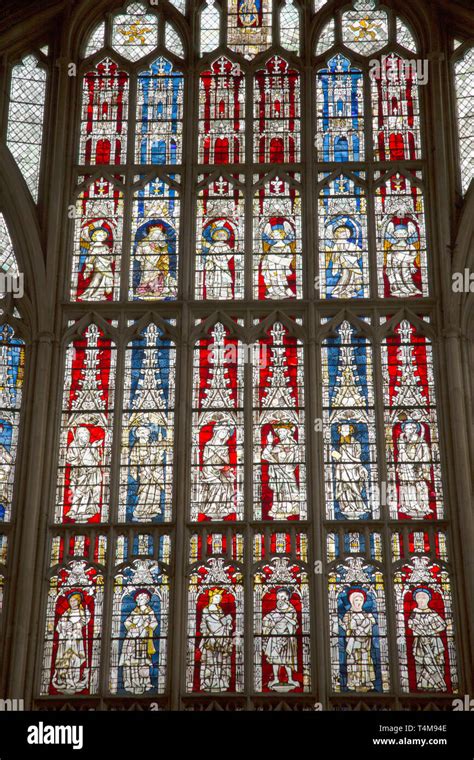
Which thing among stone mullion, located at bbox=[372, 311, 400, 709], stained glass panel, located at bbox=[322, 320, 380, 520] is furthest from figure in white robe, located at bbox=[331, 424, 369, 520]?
stone mullion, located at bbox=[372, 311, 400, 709]

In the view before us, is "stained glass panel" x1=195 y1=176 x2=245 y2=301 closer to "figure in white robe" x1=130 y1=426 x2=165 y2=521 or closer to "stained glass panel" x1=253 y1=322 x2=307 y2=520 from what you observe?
"stained glass panel" x1=253 y1=322 x2=307 y2=520

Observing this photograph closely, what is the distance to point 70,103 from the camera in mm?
18953

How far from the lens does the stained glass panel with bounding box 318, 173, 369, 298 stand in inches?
703

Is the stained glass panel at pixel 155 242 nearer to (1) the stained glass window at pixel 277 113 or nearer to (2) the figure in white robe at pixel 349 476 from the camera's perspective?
(1) the stained glass window at pixel 277 113

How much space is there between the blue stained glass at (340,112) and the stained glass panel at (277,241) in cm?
68

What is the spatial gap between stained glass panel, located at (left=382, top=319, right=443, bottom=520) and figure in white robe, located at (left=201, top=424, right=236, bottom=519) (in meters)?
1.86

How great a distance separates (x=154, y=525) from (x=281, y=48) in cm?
693

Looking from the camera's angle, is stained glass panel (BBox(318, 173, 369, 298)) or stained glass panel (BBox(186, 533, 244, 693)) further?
stained glass panel (BBox(318, 173, 369, 298))

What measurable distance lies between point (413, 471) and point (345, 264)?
2.86 meters

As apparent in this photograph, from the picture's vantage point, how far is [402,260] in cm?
1797

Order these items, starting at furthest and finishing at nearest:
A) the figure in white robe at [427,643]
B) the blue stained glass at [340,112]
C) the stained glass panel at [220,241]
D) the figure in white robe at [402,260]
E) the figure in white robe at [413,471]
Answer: the blue stained glass at [340,112], the stained glass panel at [220,241], the figure in white robe at [402,260], the figure in white robe at [413,471], the figure in white robe at [427,643]

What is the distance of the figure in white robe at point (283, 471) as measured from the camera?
16609 mm

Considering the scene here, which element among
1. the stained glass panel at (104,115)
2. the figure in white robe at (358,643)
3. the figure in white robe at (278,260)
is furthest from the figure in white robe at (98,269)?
the figure in white robe at (358,643)

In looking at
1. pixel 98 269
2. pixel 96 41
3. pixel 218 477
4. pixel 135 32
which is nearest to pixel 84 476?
pixel 218 477
